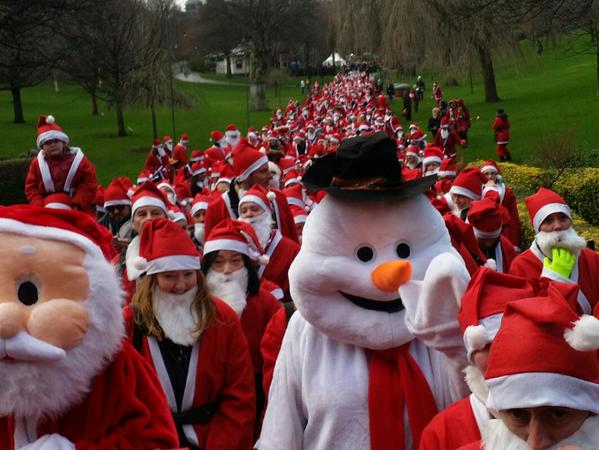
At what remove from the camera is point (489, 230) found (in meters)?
6.75

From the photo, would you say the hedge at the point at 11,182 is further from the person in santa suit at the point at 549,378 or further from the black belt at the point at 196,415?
the person in santa suit at the point at 549,378

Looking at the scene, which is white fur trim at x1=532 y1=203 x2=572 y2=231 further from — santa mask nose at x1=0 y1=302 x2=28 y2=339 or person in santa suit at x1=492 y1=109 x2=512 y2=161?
person in santa suit at x1=492 y1=109 x2=512 y2=161

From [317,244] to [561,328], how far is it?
4.95 feet

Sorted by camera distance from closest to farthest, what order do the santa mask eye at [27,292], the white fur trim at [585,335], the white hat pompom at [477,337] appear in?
the white fur trim at [585,335], the white hat pompom at [477,337], the santa mask eye at [27,292]

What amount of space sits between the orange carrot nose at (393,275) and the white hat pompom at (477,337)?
807 millimetres

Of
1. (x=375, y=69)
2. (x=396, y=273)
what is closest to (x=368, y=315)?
(x=396, y=273)

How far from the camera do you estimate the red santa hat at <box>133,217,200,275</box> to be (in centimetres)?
448

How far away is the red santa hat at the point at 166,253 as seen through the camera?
4480 millimetres

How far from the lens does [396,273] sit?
10.9 ft

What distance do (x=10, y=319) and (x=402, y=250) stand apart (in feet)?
5.22

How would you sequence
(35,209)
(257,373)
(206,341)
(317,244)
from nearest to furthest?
(35,209)
(317,244)
(206,341)
(257,373)

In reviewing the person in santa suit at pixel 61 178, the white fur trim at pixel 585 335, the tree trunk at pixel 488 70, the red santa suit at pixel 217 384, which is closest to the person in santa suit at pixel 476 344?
the white fur trim at pixel 585 335

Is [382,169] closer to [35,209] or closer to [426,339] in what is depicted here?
[426,339]

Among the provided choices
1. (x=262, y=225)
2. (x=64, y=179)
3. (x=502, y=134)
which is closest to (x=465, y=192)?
(x=262, y=225)
